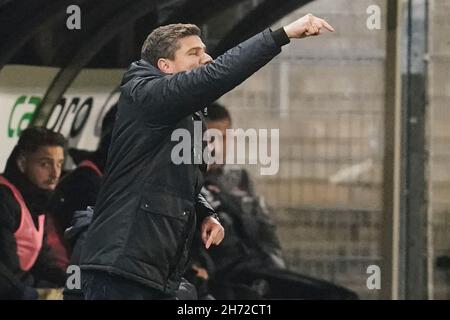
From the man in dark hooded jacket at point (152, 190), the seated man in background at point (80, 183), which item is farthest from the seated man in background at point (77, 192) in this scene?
the man in dark hooded jacket at point (152, 190)

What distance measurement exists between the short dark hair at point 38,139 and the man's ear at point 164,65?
2.11 ft

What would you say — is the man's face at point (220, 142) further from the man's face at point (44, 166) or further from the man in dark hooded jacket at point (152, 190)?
the man's face at point (44, 166)

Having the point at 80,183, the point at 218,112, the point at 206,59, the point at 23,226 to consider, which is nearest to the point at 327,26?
the point at 206,59

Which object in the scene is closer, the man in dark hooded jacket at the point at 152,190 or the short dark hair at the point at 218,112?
the man in dark hooded jacket at the point at 152,190

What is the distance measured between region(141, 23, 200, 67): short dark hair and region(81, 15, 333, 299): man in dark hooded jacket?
0.15 feet

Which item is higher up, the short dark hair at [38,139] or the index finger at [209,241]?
the short dark hair at [38,139]

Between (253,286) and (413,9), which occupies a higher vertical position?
(413,9)

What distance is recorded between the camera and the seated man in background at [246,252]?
591 centimetres

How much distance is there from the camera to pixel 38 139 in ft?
19.4

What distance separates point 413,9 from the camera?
5.91 m

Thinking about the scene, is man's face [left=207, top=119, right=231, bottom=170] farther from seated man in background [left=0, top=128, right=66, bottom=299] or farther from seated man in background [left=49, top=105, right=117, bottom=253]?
seated man in background [left=0, top=128, right=66, bottom=299]
